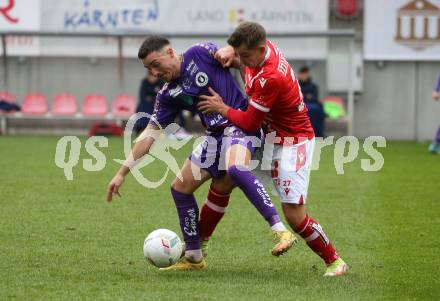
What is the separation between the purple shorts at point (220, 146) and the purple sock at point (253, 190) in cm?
23

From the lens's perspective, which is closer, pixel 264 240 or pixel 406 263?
pixel 406 263

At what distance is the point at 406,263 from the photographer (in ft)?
24.4

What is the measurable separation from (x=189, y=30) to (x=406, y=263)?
1534 cm

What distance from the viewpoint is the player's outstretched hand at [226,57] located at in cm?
676

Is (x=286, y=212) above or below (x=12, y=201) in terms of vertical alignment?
above

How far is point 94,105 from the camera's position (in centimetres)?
2259

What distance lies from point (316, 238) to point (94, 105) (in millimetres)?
16189

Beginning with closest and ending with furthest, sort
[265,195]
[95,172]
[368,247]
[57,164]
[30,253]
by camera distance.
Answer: [265,195] → [30,253] → [368,247] → [95,172] → [57,164]

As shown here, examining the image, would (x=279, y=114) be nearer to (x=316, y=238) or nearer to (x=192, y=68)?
(x=192, y=68)

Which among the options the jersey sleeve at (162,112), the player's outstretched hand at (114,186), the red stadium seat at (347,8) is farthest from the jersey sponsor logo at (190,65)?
the red stadium seat at (347,8)

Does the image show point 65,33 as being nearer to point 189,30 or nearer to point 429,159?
point 189,30

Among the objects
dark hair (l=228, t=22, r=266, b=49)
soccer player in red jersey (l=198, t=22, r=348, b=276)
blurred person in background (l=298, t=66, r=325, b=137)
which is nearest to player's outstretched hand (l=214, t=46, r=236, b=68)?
soccer player in red jersey (l=198, t=22, r=348, b=276)

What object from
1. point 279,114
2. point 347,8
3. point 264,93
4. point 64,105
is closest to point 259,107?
point 264,93

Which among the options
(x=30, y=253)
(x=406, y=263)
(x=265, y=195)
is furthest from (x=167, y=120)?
(x=406, y=263)
